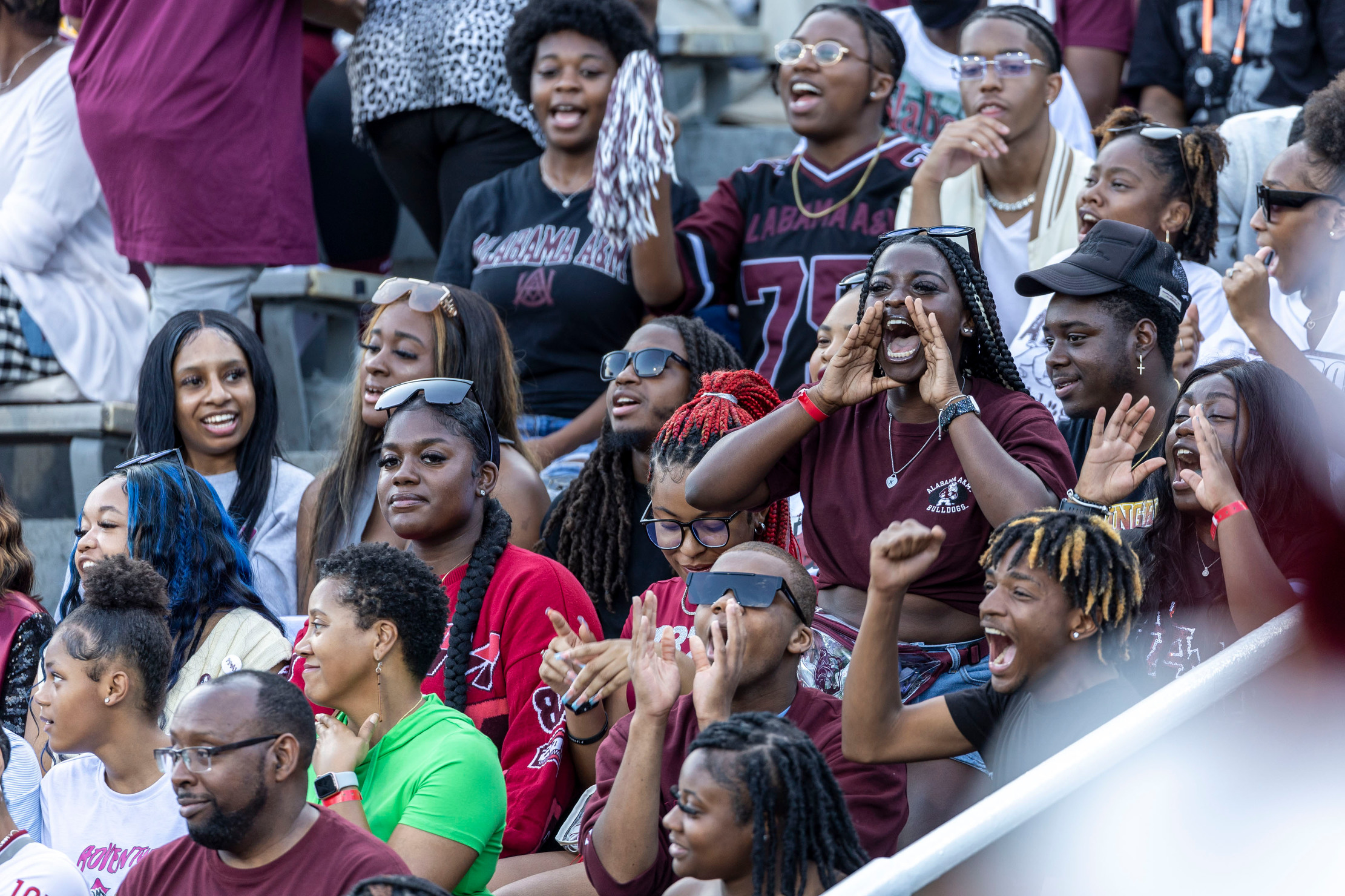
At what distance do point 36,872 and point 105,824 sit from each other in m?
0.45

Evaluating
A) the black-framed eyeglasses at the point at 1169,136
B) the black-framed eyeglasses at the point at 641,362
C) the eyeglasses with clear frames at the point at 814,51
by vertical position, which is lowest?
the black-framed eyeglasses at the point at 641,362

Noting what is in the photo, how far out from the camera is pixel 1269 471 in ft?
12.7

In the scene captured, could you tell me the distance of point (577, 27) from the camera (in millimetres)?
6352

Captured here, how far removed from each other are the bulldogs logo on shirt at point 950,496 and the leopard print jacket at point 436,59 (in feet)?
10.8

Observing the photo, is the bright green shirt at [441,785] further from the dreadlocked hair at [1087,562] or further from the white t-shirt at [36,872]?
the dreadlocked hair at [1087,562]

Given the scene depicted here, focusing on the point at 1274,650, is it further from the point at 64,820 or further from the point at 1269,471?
the point at 64,820

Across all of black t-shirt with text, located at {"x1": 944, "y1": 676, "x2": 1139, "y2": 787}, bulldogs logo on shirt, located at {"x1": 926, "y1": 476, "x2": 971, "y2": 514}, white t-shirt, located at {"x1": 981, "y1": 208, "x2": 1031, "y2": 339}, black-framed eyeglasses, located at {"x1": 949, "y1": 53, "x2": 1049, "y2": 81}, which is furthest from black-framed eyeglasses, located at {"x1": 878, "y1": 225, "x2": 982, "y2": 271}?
black-framed eyeglasses, located at {"x1": 949, "y1": 53, "x2": 1049, "y2": 81}

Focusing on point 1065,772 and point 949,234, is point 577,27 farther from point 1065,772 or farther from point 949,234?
point 1065,772

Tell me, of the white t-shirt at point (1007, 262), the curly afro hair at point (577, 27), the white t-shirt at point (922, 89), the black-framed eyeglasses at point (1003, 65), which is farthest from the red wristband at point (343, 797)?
the white t-shirt at point (922, 89)

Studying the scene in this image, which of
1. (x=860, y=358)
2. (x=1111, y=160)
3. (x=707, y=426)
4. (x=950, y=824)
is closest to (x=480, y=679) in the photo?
(x=707, y=426)

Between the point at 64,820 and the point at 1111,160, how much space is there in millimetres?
3752

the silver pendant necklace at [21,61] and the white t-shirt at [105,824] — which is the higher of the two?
the silver pendant necklace at [21,61]

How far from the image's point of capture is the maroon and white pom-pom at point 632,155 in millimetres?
5887

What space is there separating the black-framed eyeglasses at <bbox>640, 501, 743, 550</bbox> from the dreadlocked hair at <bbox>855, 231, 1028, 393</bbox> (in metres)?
0.63
